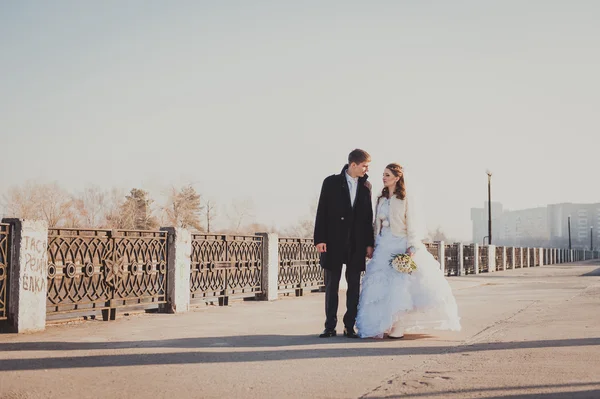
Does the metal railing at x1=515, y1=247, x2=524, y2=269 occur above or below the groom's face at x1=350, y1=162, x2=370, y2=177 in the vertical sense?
below

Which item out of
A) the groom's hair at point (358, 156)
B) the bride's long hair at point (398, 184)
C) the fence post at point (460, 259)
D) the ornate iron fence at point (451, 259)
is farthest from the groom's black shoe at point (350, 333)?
the fence post at point (460, 259)

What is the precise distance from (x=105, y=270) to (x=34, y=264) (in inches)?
65.6

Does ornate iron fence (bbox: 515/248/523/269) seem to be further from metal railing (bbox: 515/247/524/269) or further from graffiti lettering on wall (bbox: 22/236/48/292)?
graffiti lettering on wall (bbox: 22/236/48/292)

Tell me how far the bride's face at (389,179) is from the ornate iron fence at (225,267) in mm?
5656

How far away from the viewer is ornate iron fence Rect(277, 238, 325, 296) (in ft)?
56.2

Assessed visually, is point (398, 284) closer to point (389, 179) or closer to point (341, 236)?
point (341, 236)

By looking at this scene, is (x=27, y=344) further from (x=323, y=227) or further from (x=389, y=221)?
(x=389, y=221)

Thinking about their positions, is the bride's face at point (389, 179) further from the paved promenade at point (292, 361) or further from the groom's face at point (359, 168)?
the paved promenade at point (292, 361)

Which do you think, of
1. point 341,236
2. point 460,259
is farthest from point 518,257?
point 341,236

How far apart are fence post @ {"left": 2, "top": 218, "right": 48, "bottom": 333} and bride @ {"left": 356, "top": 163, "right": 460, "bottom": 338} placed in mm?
4101

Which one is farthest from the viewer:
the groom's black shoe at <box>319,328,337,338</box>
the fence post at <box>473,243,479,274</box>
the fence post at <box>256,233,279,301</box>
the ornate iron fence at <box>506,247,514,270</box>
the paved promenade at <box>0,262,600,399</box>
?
the ornate iron fence at <box>506,247,514,270</box>

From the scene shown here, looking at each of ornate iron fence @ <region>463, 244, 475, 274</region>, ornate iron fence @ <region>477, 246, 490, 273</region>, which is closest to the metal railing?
ornate iron fence @ <region>477, 246, 490, 273</region>

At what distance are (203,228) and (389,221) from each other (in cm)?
8257

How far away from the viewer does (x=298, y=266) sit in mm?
17953
